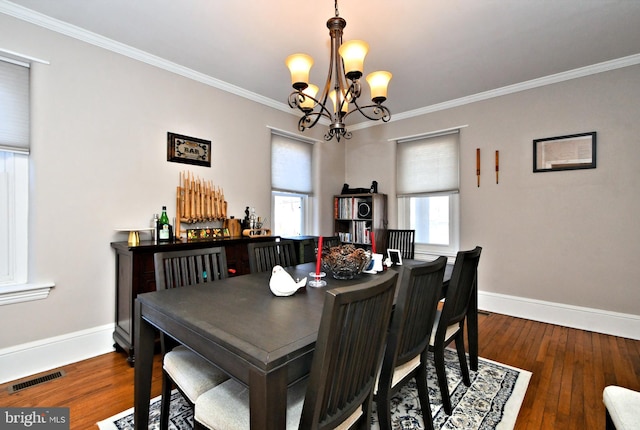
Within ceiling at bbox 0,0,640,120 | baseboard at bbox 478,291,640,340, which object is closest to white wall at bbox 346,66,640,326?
baseboard at bbox 478,291,640,340

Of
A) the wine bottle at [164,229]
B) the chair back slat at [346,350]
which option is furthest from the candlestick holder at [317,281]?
the wine bottle at [164,229]

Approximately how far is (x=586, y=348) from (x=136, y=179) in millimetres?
4321

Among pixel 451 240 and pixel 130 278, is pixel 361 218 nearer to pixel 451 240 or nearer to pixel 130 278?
pixel 451 240

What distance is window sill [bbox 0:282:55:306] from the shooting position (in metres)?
2.08

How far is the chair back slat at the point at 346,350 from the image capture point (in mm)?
879

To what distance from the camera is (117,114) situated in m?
2.60

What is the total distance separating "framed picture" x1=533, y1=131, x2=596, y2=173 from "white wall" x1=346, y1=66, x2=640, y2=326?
54mm

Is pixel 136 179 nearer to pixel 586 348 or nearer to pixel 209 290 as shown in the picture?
pixel 209 290

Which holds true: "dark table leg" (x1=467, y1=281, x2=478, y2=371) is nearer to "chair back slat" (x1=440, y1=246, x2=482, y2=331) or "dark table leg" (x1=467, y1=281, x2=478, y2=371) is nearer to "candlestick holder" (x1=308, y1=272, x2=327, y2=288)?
"chair back slat" (x1=440, y1=246, x2=482, y2=331)

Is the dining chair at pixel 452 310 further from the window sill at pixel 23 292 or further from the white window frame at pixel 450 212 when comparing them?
the window sill at pixel 23 292

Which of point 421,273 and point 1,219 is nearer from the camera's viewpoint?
point 421,273

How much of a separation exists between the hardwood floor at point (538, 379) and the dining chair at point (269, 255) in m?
1.04

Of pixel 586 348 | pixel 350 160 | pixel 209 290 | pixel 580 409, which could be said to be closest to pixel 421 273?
pixel 209 290

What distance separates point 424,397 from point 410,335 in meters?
0.44
